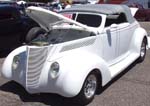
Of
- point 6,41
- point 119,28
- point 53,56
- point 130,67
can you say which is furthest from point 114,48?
point 6,41

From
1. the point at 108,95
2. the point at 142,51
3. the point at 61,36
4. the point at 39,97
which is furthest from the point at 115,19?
the point at 39,97

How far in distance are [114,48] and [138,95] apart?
135 cm

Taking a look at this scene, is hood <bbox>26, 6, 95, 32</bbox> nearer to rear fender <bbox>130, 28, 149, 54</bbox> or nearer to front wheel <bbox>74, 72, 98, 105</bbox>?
front wheel <bbox>74, 72, 98, 105</bbox>

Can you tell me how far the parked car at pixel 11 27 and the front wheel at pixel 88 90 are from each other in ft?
14.5

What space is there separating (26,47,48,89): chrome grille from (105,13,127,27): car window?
2.07 m

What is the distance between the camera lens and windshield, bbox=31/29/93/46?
257 inches

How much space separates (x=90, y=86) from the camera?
6.12 meters

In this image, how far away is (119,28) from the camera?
7.60 m

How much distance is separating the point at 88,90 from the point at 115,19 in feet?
8.23

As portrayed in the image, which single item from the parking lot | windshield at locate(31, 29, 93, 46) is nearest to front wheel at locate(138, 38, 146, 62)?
the parking lot

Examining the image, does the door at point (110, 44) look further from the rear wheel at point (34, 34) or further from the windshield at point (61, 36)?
the rear wheel at point (34, 34)

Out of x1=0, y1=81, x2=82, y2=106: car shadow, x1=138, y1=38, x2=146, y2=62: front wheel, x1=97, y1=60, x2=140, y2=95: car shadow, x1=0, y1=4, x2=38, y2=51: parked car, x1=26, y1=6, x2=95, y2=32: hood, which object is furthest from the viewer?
x1=0, y1=4, x2=38, y2=51: parked car

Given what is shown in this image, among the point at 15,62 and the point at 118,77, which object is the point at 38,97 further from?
the point at 118,77

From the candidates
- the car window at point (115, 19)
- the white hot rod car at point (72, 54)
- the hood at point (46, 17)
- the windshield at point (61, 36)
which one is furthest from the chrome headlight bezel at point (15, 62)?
the car window at point (115, 19)
